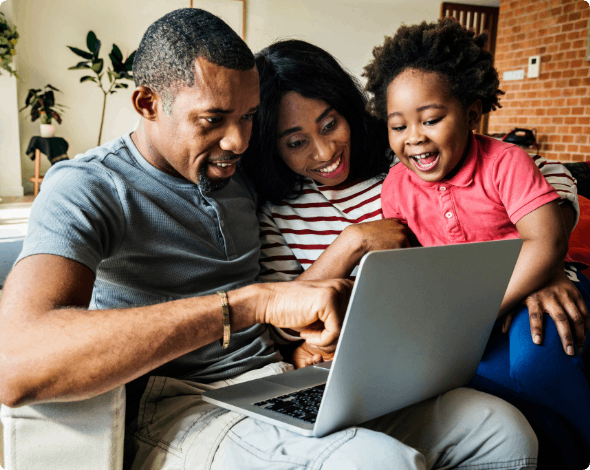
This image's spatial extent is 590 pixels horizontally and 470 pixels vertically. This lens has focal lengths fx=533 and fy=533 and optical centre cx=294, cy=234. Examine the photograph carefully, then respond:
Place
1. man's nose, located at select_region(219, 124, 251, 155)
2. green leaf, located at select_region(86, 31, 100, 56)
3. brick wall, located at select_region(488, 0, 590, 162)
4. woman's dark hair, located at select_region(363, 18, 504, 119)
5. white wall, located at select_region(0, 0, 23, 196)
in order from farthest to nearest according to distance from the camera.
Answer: green leaf, located at select_region(86, 31, 100, 56), white wall, located at select_region(0, 0, 23, 196), brick wall, located at select_region(488, 0, 590, 162), woman's dark hair, located at select_region(363, 18, 504, 119), man's nose, located at select_region(219, 124, 251, 155)

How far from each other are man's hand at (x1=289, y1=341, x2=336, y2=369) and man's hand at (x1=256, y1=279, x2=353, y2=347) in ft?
1.50

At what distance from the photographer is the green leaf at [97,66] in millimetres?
6738

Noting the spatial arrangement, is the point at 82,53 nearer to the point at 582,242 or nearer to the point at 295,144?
the point at 295,144

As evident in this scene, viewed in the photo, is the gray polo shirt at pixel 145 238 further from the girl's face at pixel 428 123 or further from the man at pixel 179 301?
the girl's face at pixel 428 123

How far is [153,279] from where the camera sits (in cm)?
109

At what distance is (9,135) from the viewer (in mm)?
6535

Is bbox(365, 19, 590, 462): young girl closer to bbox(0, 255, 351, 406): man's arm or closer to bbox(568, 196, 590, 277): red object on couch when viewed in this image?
bbox(568, 196, 590, 277): red object on couch

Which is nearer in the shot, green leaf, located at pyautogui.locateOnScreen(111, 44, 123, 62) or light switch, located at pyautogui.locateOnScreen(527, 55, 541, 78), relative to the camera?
light switch, located at pyautogui.locateOnScreen(527, 55, 541, 78)

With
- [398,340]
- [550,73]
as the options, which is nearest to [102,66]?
[550,73]

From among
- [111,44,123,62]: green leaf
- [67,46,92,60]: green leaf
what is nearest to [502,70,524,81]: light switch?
[111,44,123,62]: green leaf

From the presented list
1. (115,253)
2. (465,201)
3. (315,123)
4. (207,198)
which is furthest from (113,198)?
(465,201)

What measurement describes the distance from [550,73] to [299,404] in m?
5.74

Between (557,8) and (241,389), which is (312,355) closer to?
(241,389)

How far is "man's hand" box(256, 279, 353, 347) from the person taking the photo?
2.86ft
